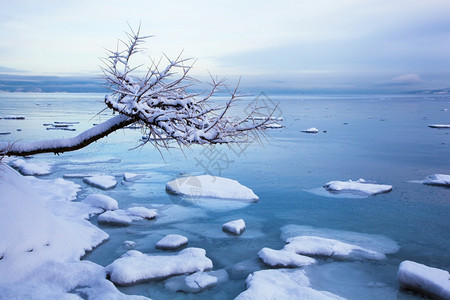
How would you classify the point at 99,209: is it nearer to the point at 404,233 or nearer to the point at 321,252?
the point at 321,252

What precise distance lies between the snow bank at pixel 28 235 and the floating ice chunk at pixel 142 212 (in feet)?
4.81

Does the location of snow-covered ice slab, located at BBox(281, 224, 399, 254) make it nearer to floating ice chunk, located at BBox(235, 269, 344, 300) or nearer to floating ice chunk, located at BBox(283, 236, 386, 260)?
floating ice chunk, located at BBox(283, 236, 386, 260)

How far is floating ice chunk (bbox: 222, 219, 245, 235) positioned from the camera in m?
8.28

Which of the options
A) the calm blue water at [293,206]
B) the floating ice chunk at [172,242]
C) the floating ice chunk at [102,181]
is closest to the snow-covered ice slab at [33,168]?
the calm blue water at [293,206]

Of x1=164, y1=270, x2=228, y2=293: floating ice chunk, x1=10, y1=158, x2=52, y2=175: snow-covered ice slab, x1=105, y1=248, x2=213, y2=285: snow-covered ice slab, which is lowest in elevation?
x1=10, y1=158, x2=52, y2=175: snow-covered ice slab

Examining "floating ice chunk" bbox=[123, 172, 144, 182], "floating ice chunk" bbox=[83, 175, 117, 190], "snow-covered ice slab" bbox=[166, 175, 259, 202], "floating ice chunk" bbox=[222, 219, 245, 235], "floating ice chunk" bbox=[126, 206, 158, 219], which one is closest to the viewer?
"floating ice chunk" bbox=[222, 219, 245, 235]

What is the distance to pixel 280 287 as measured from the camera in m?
5.72

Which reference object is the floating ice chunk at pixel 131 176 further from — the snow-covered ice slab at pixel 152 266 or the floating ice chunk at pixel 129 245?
the snow-covered ice slab at pixel 152 266

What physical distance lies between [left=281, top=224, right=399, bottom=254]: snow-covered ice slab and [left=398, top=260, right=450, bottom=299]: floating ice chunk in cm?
138

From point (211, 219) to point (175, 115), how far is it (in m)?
4.24

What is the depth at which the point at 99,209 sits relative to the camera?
9.69 meters

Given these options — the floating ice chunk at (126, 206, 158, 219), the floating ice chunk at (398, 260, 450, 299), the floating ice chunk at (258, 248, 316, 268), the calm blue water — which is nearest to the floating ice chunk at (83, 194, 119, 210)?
the floating ice chunk at (126, 206, 158, 219)

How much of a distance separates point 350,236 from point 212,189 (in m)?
4.61

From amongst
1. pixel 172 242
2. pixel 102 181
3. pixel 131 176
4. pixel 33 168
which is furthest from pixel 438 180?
pixel 33 168
